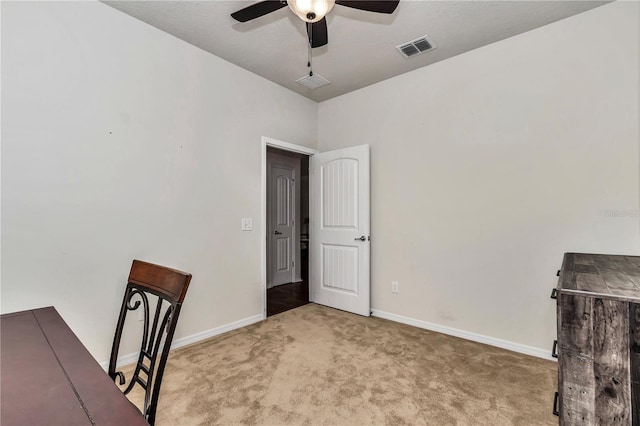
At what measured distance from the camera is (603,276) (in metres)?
1.43

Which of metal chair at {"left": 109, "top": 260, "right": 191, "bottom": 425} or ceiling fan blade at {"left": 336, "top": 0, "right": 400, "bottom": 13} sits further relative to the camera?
ceiling fan blade at {"left": 336, "top": 0, "right": 400, "bottom": 13}

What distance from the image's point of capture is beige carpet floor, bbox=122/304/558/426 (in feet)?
5.87

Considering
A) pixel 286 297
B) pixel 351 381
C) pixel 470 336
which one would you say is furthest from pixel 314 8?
pixel 286 297

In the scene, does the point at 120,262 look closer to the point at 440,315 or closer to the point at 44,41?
the point at 44,41

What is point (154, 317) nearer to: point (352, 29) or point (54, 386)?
point (54, 386)

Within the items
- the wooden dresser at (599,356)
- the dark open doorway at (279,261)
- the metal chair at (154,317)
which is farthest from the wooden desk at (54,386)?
the dark open doorway at (279,261)

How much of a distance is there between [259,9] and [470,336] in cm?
320

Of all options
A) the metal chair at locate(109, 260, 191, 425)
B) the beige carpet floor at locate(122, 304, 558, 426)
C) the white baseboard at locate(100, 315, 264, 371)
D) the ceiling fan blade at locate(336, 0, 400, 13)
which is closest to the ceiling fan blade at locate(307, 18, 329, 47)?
the ceiling fan blade at locate(336, 0, 400, 13)

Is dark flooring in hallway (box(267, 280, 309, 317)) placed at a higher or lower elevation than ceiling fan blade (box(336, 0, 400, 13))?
lower

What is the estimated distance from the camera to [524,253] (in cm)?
263

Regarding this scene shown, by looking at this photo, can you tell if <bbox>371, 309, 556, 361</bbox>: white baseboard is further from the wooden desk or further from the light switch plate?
the wooden desk

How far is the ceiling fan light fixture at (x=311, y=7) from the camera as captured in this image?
1681mm

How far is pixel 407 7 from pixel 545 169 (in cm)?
173

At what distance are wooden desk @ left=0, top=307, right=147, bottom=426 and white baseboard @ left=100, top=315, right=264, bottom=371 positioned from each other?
1.38m
